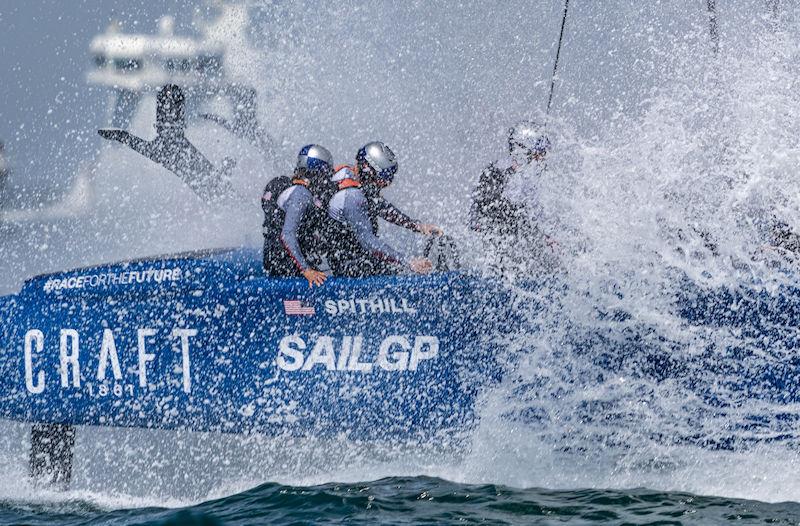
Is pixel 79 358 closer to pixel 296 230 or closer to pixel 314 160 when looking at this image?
pixel 296 230

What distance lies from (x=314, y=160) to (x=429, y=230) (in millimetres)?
732

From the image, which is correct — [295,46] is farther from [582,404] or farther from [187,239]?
[582,404]

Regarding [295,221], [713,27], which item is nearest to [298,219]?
[295,221]

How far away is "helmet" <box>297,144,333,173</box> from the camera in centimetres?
558

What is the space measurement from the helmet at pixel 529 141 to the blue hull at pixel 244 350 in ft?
3.71

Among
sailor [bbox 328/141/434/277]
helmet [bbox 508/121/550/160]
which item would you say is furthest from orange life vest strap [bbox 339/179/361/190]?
helmet [bbox 508/121/550/160]

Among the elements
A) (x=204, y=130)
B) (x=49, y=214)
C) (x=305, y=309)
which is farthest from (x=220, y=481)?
(x=49, y=214)

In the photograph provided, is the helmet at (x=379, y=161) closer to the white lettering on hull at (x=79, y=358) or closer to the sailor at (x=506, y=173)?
the sailor at (x=506, y=173)

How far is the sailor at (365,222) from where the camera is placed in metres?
5.16

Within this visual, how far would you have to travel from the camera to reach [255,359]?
5.10 meters

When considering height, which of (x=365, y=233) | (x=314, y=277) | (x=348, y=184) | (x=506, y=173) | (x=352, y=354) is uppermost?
(x=506, y=173)

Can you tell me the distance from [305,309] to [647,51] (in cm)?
782

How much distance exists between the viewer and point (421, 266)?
5.02 metres

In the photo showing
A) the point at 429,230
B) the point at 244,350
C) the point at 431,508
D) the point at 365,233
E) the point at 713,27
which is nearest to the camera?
the point at 431,508
